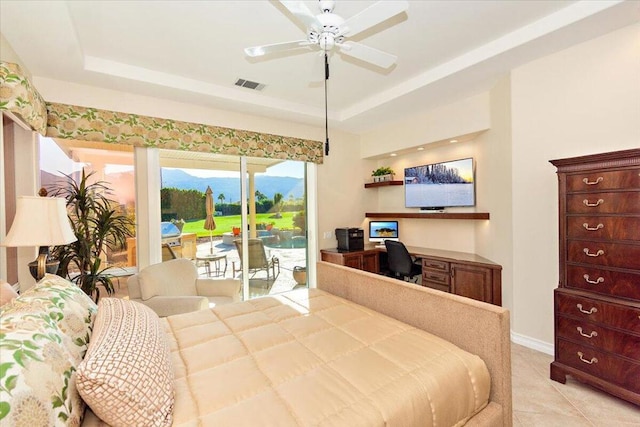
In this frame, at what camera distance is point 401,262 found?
3754mm

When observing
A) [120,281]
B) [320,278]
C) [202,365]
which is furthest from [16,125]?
[320,278]

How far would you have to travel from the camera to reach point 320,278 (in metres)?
2.57

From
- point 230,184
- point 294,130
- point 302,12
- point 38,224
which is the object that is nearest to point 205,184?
point 230,184

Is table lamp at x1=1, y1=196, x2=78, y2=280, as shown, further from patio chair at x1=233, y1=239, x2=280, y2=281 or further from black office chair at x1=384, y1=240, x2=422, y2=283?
black office chair at x1=384, y1=240, x2=422, y2=283

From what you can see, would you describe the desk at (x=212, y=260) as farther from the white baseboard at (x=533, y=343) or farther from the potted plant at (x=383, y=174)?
the white baseboard at (x=533, y=343)

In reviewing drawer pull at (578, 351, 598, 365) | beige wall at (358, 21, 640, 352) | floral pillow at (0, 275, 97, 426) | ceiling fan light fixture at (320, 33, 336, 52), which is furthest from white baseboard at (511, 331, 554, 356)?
floral pillow at (0, 275, 97, 426)

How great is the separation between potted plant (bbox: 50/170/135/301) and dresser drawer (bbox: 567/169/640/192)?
12.5ft

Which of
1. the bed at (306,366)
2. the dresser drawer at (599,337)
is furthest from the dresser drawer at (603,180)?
the bed at (306,366)

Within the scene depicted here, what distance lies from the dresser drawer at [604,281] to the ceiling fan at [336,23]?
207cm

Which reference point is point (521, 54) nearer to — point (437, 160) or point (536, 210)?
point (536, 210)

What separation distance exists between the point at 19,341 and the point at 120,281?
9.51ft

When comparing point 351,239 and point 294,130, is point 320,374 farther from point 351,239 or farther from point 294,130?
point 294,130

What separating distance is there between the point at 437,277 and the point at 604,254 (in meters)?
1.76

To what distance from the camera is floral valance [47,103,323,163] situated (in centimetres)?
268
